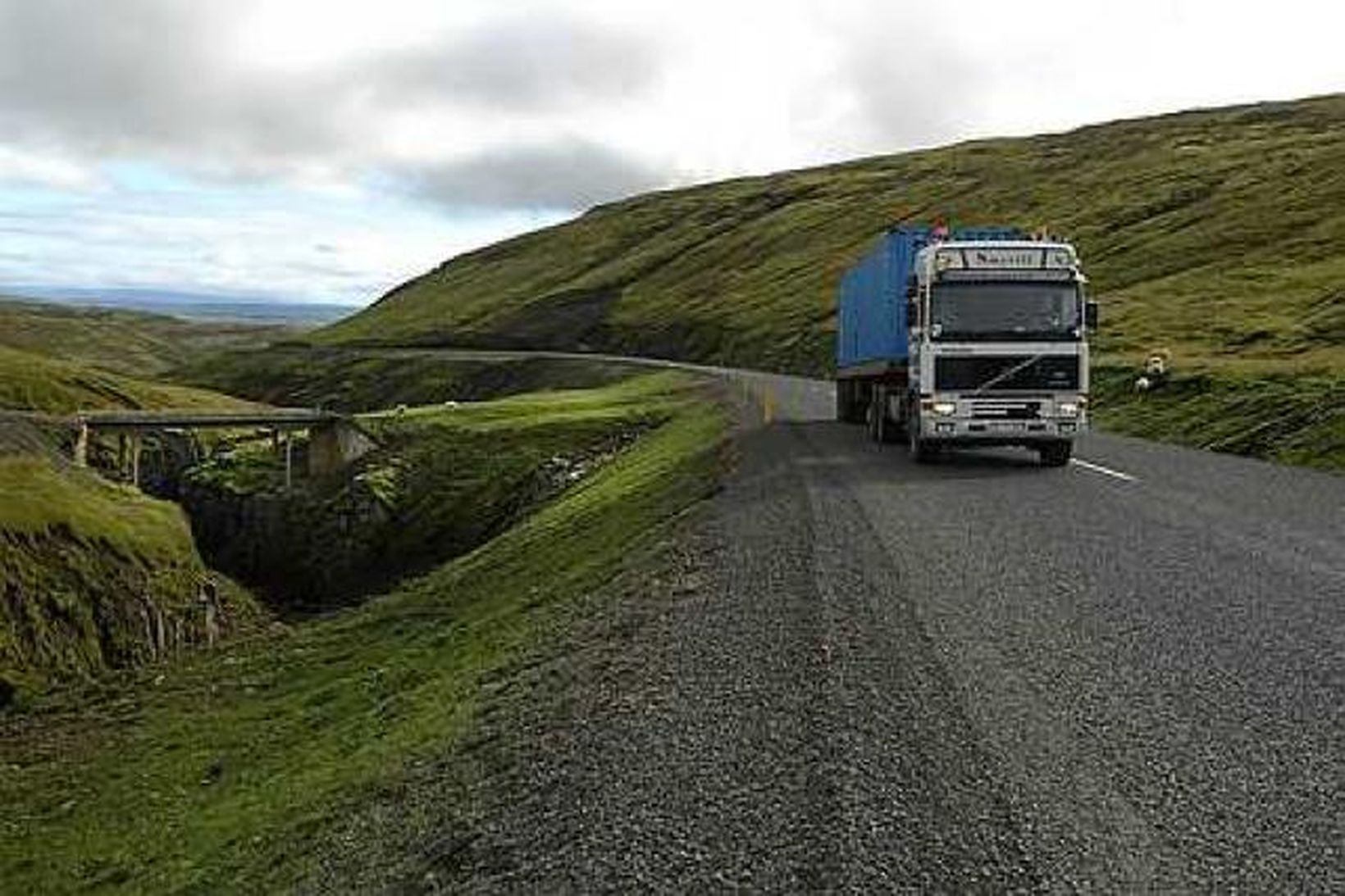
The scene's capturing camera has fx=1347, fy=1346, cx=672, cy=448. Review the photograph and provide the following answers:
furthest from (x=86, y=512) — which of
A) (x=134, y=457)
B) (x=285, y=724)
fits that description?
(x=134, y=457)

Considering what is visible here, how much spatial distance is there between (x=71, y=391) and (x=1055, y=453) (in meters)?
82.4

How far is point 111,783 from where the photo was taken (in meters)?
20.6

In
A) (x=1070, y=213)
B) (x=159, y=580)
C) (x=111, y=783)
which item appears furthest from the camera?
(x=1070, y=213)

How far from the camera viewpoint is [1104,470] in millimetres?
26281

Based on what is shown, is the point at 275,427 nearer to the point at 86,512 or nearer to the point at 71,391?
the point at 71,391

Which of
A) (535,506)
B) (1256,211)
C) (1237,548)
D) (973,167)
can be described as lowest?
(535,506)

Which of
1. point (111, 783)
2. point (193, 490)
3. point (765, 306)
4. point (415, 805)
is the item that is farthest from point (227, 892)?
point (765, 306)

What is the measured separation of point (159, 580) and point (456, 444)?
23.3 meters

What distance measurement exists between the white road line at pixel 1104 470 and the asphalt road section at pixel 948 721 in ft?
21.5

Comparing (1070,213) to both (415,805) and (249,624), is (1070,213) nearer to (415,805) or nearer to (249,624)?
(249,624)

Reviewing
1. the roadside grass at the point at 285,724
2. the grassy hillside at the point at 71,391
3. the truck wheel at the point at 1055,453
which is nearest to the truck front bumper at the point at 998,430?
the truck wheel at the point at 1055,453

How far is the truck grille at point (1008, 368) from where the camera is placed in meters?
25.9

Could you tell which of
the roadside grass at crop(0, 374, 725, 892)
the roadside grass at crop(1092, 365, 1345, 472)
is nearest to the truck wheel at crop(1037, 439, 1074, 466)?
the roadside grass at crop(1092, 365, 1345, 472)

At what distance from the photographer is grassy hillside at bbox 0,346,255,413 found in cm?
8931
